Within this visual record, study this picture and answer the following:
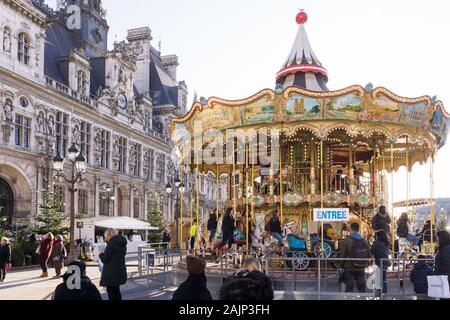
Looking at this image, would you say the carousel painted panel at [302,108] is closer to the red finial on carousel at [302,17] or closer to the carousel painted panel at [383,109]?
the carousel painted panel at [383,109]

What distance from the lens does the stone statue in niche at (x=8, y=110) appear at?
28.7m

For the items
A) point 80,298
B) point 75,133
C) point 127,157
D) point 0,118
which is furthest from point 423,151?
point 127,157

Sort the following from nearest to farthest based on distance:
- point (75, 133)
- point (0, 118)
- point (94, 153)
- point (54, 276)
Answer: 1. point (54, 276)
2. point (0, 118)
3. point (75, 133)
4. point (94, 153)

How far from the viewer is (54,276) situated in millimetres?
18016

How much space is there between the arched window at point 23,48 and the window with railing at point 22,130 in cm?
322

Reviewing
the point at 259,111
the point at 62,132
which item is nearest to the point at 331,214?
the point at 259,111

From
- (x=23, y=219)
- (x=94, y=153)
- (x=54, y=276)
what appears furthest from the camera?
(x=94, y=153)

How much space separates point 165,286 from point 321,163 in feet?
20.0

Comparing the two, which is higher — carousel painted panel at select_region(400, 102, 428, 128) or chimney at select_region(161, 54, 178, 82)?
chimney at select_region(161, 54, 178, 82)

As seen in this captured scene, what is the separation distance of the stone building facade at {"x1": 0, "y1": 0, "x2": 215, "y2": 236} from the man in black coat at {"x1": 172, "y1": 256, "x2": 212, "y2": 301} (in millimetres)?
14237

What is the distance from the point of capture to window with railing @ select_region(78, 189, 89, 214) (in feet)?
120

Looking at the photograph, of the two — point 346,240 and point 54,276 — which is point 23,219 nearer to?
point 54,276

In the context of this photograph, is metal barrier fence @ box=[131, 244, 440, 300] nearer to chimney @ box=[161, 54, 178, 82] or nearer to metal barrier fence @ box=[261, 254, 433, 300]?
metal barrier fence @ box=[261, 254, 433, 300]

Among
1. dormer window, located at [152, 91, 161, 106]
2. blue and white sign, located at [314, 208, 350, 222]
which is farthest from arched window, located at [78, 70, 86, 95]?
blue and white sign, located at [314, 208, 350, 222]
